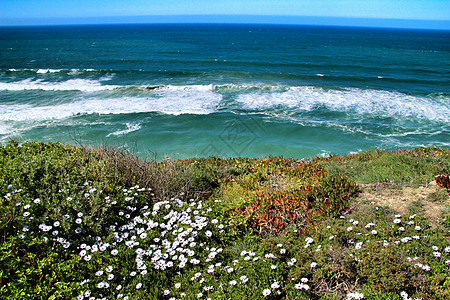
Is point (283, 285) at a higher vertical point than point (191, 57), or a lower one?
lower

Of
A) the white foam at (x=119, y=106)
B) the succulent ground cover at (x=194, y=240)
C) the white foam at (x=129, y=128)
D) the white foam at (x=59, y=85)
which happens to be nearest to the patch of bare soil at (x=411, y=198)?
the succulent ground cover at (x=194, y=240)

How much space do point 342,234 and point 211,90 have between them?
25400mm

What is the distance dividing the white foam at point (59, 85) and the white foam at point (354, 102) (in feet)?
45.4

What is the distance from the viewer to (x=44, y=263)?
13.2 feet

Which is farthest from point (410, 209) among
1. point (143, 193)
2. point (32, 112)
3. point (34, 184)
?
point (32, 112)

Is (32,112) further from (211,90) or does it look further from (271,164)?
(271,164)

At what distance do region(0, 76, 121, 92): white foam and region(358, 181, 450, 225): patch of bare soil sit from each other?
26.9 metres

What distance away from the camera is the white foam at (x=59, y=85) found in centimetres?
2905

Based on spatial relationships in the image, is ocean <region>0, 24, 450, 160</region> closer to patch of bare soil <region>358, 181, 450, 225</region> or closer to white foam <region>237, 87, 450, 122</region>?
white foam <region>237, 87, 450, 122</region>

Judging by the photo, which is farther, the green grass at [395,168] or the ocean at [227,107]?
the ocean at [227,107]

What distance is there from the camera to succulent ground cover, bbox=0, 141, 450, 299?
13.0ft

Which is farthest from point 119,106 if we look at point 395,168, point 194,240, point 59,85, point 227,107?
point 194,240

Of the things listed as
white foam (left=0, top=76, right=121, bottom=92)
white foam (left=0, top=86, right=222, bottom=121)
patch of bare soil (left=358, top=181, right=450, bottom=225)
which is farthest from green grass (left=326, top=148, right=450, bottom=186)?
white foam (left=0, top=76, right=121, bottom=92)

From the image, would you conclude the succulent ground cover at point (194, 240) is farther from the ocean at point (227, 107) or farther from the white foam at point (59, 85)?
the white foam at point (59, 85)
